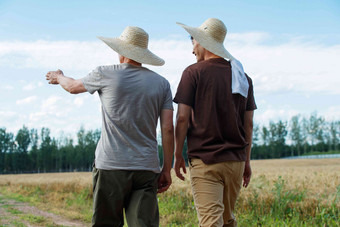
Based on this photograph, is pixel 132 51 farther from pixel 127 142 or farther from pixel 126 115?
pixel 127 142

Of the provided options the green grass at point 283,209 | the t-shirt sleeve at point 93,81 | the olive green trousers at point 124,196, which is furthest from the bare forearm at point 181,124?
the green grass at point 283,209

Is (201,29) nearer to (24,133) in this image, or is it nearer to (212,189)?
(212,189)

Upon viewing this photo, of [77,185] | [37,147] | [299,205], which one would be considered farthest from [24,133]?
[299,205]

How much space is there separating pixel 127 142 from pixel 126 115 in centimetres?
22

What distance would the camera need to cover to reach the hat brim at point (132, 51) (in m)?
3.21

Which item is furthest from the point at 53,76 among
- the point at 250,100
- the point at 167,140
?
the point at 250,100

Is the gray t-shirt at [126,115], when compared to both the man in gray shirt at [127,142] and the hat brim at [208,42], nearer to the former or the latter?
the man in gray shirt at [127,142]

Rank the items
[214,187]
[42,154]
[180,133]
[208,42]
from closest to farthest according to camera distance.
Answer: [214,187]
[180,133]
[208,42]
[42,154]

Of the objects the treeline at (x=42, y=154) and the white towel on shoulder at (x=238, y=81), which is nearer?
the white towel on shoulder at (x=238, y=81)

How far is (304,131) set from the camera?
8419 centimetres

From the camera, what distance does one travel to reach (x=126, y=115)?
298 centimetres

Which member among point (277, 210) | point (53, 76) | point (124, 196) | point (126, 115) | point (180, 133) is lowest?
point (277, 210)

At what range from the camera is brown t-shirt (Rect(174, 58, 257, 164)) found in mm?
3104

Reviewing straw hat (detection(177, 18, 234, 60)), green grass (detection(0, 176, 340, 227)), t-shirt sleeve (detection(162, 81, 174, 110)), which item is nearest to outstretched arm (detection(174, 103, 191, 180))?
t-shirt sleeve (detection(162, 81, 174, 110))
